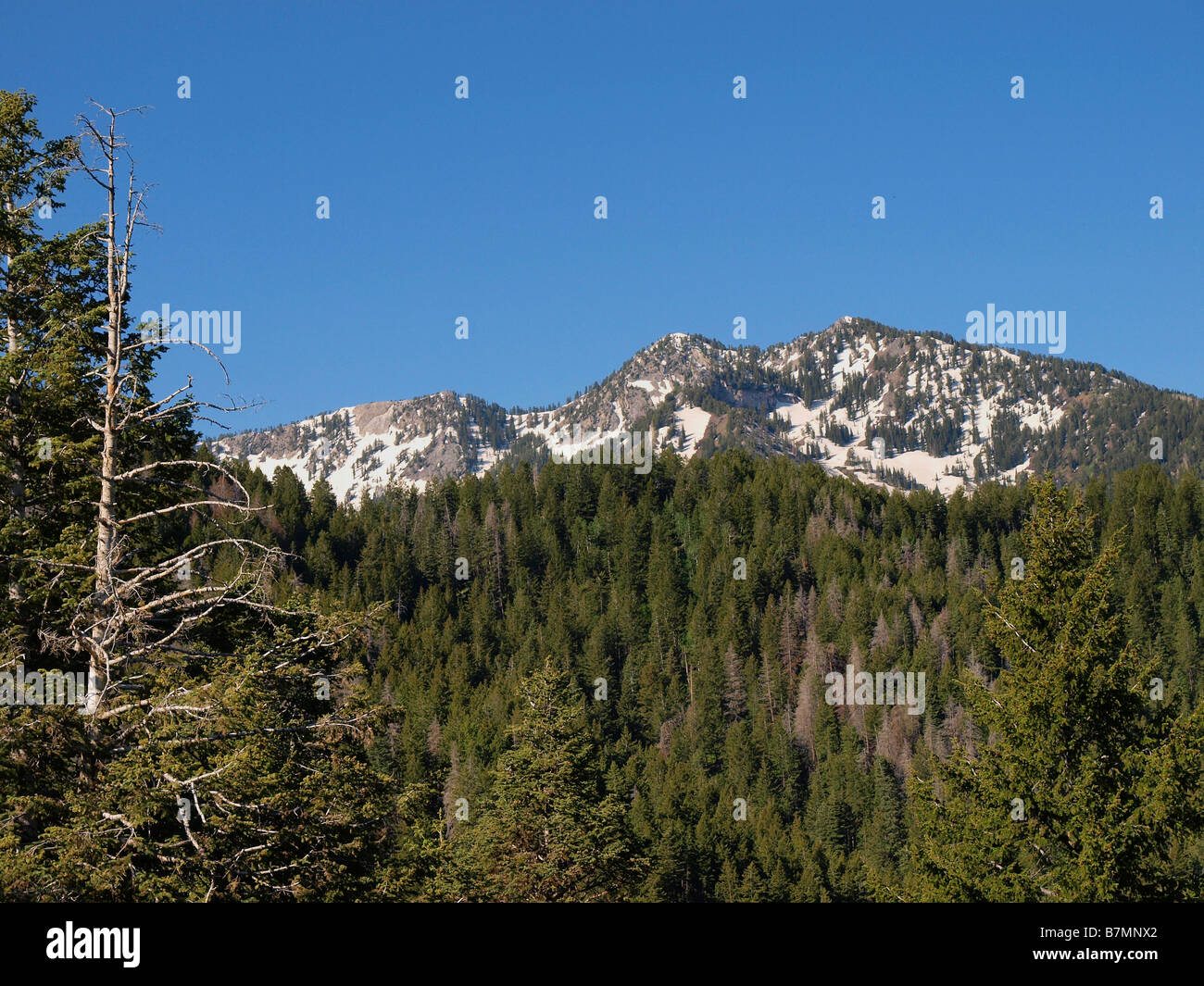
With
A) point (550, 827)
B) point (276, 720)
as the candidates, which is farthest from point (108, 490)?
point (550, 827)

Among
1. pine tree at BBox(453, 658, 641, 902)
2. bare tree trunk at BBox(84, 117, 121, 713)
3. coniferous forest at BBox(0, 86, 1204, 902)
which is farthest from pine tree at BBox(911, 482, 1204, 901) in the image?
bare tree trunk at BBox(84, 117, 121, 713)

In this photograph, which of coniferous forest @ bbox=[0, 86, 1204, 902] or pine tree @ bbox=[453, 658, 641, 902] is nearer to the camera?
coniferous forest @ bbox=[0, 86, 1204, 902]

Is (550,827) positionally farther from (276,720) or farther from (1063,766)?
(276,720)

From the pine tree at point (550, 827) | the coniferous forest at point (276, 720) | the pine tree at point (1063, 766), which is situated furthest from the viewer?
the pine tree at point (550, 827)

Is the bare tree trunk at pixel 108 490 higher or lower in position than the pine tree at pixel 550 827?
higher

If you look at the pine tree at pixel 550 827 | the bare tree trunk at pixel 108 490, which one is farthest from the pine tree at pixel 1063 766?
the bare tree trunk at pixel 108 490

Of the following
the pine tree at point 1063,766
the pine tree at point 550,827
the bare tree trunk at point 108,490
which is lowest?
the pine tree at point 550,827

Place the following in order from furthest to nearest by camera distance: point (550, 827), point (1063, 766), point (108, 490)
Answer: point (550, 827), point (1063, 766), point (108, 490)

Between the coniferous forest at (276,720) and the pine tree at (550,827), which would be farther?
the pine tree at (550,827)

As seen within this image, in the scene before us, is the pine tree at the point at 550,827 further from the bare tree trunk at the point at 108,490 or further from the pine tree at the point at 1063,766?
the bare tree trunk at the point at 108,490

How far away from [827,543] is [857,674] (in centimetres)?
4239

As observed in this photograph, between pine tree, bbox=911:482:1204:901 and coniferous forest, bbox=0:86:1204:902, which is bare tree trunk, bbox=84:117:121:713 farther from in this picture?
pine tree, bbox=911:482:1204:901

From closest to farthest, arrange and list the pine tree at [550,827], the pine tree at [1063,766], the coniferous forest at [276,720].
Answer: the coniferous forest at [276,720] → the pine tree at [1063,766] → the pine tree at [550,827]
